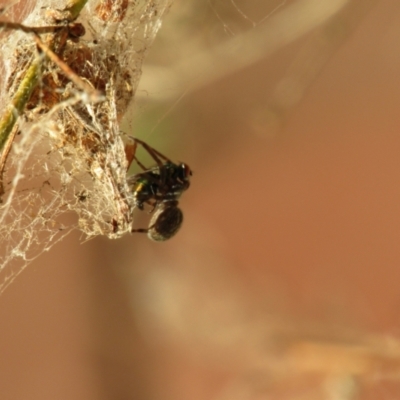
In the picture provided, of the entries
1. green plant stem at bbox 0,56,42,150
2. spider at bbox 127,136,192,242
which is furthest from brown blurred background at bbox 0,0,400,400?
green plant stem at bbox 0,56,42,150

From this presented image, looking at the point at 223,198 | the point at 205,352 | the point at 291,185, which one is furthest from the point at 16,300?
the point at 291,185

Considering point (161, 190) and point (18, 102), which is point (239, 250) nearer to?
point (161, 190)

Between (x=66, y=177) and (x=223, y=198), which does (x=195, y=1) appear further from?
(x=223, y=198)

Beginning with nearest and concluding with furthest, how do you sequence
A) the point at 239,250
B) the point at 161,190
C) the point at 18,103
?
1. the point at 18,103
2. the point at 161,190
3. the point at 239,250

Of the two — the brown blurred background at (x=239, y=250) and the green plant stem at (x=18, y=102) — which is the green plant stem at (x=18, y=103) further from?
the brown blurred background at (x=239, y=250)

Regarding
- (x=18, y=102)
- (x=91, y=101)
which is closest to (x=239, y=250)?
(x=91, y=101)

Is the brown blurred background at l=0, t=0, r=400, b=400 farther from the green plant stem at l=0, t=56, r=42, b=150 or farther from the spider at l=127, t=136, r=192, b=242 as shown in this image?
the green plant stem at l=0, t=56, r=42, b=150
